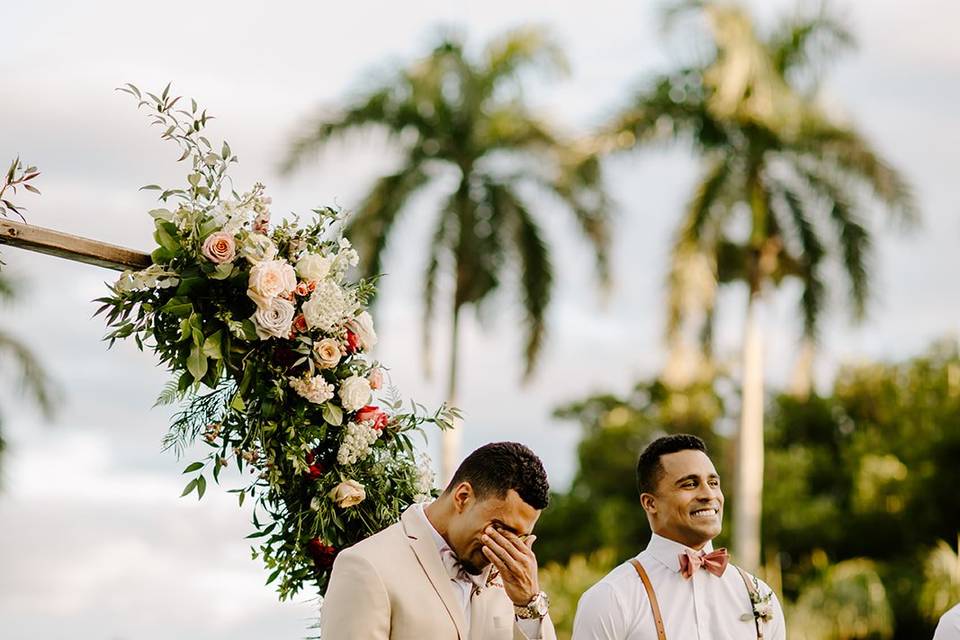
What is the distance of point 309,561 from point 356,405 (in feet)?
2.33

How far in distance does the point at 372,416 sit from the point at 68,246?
1470 millimetres

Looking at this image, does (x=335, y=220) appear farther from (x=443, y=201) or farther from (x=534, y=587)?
(x=443, y=201)

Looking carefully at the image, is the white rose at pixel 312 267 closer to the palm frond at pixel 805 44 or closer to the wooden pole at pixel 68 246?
the wooden pole at pixel 68 246

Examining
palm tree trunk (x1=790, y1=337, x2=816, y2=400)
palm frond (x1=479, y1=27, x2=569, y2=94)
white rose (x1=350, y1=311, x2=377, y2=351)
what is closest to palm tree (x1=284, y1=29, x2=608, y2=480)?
palm frond (x1=479, y1=27, x2=569, y2=94)

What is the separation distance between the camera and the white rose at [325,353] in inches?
248

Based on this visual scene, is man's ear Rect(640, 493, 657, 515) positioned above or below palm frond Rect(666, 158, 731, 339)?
below

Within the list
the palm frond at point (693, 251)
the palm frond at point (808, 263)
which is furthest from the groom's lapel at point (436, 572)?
the palm frond at point (808, 263)

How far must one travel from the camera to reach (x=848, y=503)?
31.7 meters

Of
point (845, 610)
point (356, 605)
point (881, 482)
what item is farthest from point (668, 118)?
point (356, 605)

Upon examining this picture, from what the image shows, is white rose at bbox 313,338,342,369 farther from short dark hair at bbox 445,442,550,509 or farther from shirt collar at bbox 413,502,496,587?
short dark hair at bbox 445,442,550,509

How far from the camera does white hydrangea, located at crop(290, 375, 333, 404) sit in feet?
20.6

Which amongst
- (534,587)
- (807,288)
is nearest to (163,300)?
(534,587)

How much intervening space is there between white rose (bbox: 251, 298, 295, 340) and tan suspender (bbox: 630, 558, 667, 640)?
1.84 meters

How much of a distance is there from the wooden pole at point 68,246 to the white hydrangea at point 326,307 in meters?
0.72
